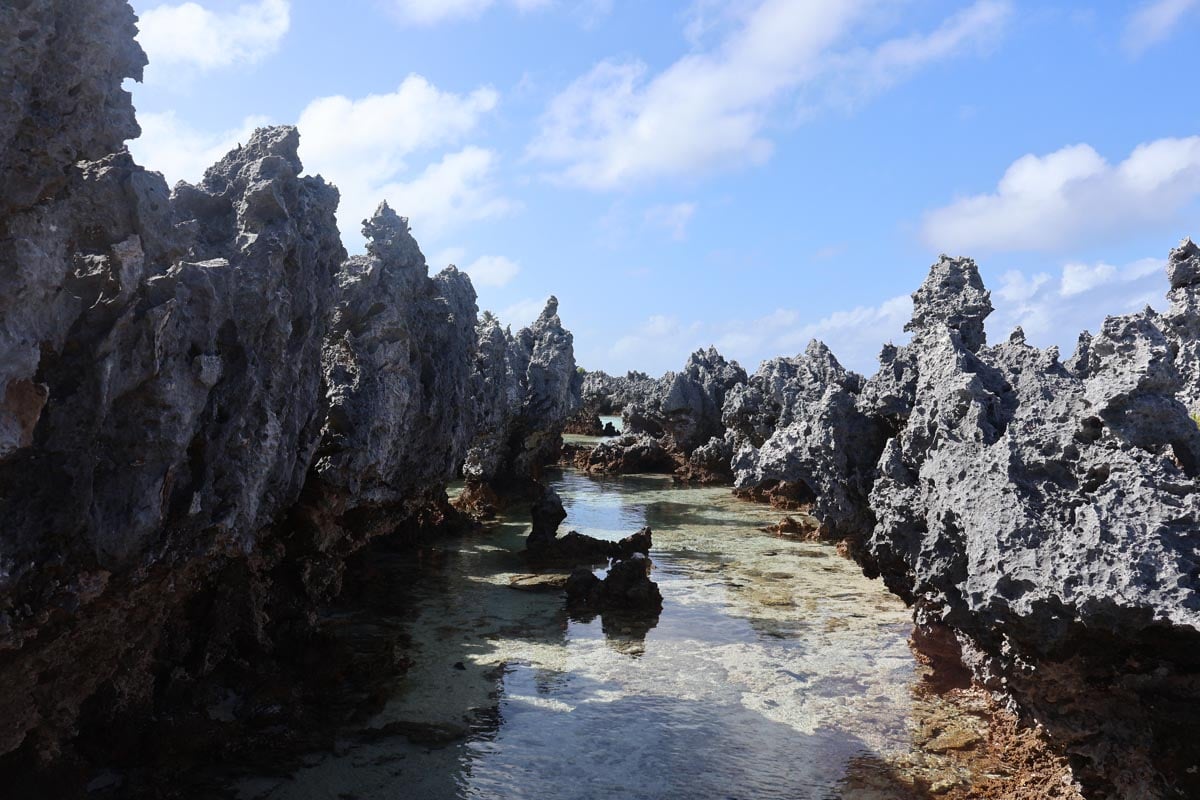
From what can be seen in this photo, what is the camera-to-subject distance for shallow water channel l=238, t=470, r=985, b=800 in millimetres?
12461

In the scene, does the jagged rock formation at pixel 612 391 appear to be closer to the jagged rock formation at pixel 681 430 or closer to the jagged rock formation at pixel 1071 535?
the jagged rock formation at pixel 681 430

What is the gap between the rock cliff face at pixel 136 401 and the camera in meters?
8.45

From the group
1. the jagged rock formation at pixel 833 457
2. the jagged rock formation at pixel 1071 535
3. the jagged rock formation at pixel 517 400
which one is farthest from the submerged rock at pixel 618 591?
the jagged rock formation at pixel 517 400

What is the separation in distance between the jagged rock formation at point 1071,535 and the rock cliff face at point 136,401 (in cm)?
1055

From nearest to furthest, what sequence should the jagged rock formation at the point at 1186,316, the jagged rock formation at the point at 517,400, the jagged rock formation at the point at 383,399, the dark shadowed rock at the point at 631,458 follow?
the jagged rock formation at the point at 383,399, the jagged rock formation at the point at 1186,316, the jagged rock formation at the point at 517,400, the dark shadowed rock at the point at 631,458

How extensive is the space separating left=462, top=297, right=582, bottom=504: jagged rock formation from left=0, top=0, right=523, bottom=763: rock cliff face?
15.3 metres

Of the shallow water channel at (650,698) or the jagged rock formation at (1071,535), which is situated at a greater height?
the jagged rock formation at (1071,535)

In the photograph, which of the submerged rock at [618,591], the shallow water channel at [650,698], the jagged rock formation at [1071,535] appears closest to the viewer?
the jagged rock formation at [1071,535]

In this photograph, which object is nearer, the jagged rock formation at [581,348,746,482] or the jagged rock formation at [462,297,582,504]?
the jagged rock formation at [462,297,582,504]

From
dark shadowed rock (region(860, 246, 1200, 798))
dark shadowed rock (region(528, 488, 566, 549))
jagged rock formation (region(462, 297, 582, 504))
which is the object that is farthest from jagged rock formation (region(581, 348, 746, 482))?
dark shadowed rock (region(860, 246, 1200, 798))

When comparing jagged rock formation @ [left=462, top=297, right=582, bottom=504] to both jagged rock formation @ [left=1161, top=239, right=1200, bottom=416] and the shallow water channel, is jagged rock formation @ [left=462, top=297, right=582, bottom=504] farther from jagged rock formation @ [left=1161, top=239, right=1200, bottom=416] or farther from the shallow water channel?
jagged rock formation @ [left=1161, top=239, right=1200, bottom=416]

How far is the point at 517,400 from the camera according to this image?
40.7 metres

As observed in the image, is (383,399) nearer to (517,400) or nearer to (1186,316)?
(517,400)

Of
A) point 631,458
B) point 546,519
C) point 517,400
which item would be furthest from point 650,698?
point 631,458
